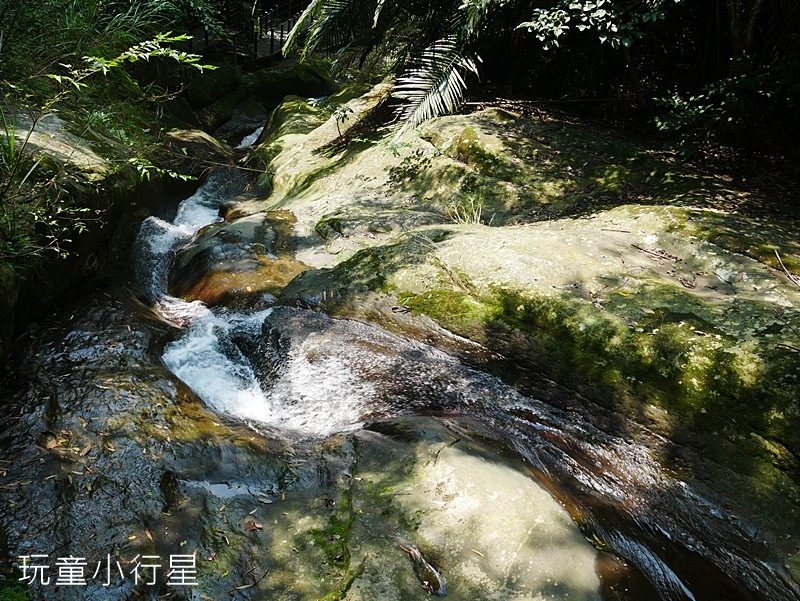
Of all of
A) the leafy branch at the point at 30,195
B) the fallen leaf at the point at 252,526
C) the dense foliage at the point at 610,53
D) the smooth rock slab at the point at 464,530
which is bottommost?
the fallen leaf at the point at 252,526

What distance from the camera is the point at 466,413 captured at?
11.8 feet

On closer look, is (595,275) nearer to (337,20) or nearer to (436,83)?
(436,83)

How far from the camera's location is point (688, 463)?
3.10 m

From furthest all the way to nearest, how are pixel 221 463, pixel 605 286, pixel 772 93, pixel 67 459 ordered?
pixel 772 93
pixel 605 286
pixel 221 463
pixel 67 459

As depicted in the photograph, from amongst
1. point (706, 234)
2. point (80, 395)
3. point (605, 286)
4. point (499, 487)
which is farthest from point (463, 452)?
point (706, 234)

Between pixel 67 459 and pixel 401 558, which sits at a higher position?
pixel 67 459

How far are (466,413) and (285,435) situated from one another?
1.25 metres

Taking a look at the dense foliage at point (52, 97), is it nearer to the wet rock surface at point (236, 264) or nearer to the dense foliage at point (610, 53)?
the wet rock surface at point (236, 264)

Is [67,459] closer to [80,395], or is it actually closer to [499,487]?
[80,395]

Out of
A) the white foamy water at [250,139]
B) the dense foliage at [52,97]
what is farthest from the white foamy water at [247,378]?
the white foamy water at [250,139]

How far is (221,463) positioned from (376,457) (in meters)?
0.90

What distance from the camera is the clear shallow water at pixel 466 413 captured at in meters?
2.65

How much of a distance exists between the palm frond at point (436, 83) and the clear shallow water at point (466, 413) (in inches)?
145

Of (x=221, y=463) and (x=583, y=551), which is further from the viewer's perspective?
(x=221, y=463)
